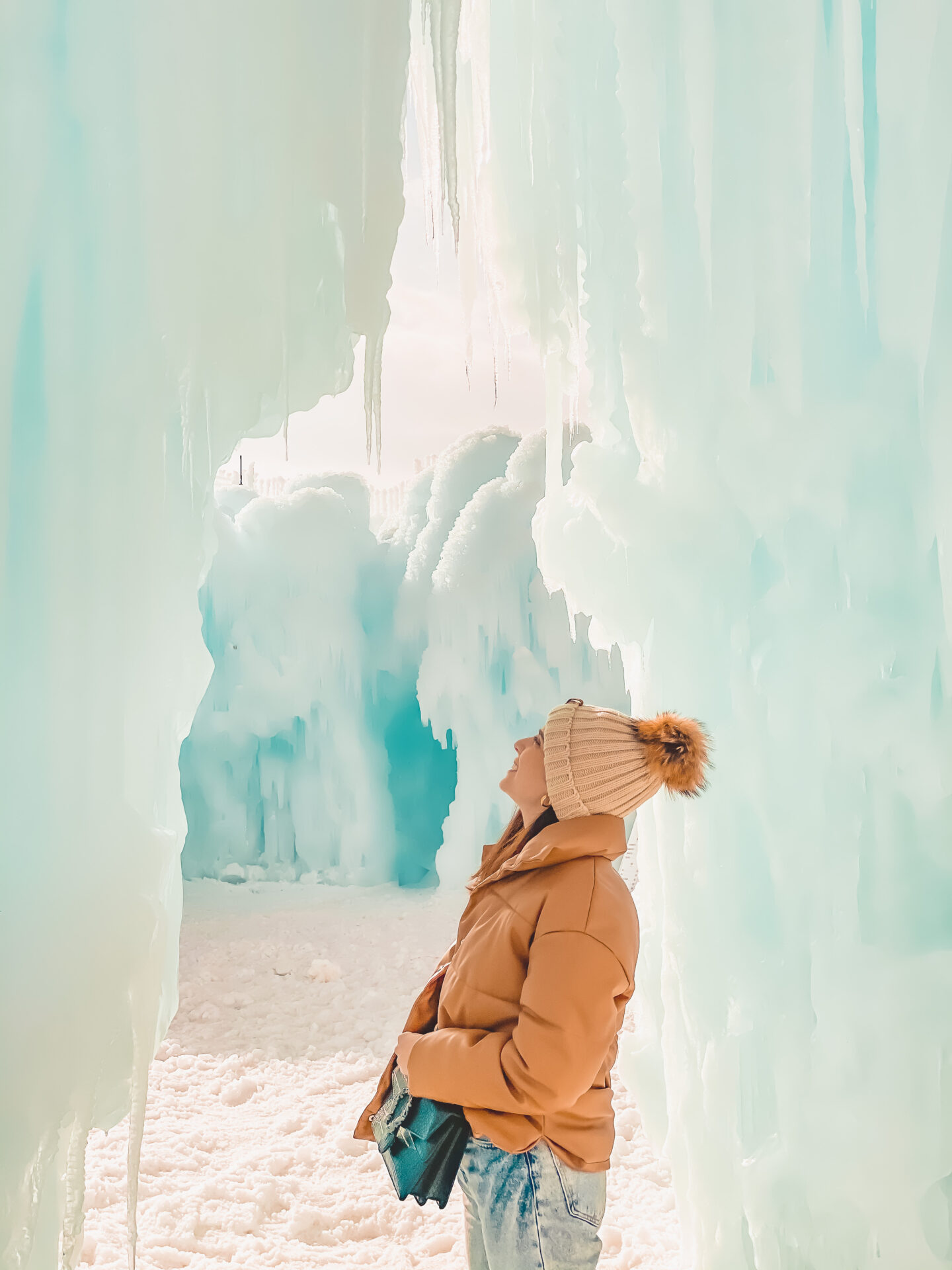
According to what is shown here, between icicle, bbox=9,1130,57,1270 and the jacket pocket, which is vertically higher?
the jacket pocket

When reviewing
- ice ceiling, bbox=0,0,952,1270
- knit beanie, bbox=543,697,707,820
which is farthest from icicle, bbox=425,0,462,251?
knit beanie, bbox=543,697,707,820

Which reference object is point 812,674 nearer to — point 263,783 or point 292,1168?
point 292,1168

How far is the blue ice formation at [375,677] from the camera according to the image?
7.65 meters

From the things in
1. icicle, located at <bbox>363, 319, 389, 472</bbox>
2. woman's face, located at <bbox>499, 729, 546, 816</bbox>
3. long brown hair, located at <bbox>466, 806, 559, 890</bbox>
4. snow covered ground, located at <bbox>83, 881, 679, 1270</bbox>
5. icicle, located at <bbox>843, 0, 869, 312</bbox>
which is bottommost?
snow covered ground, located at <bbox>83, 881, 679, 1270</bbox>

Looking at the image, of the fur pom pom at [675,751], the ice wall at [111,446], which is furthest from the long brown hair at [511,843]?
the ice wall at [111,446]

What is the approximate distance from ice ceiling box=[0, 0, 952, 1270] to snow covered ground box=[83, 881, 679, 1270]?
0.79 meters

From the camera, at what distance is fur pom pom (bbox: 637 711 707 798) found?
1.55 m

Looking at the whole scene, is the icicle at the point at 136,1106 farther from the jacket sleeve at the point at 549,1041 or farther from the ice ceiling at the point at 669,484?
the jacket sleeve at the point at 549,1041

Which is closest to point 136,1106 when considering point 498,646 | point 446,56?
point 446,56

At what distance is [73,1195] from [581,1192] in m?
0.93

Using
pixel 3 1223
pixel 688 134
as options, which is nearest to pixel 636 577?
pixel 688 134

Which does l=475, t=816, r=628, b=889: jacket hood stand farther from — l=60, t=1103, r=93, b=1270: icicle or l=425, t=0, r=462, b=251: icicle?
l=425, t=0, r=462, b=251: icicle

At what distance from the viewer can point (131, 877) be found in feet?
5.92

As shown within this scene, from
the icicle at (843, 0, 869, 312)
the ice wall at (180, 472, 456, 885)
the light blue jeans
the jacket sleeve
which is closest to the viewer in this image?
the jacket sleeve
